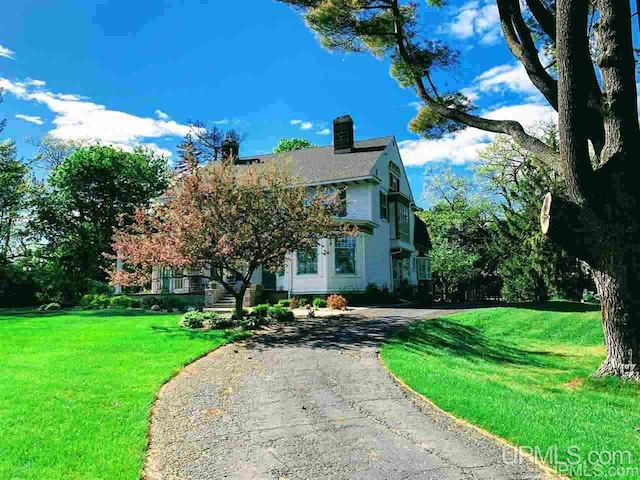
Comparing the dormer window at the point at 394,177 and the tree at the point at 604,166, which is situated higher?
the dormer window at the point at 394,177

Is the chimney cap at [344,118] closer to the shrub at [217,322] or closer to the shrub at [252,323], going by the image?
the shrub at [252,323]

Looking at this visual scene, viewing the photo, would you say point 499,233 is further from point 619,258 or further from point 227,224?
point 227,224

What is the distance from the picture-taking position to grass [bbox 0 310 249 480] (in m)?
3.99

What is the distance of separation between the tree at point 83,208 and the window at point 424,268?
2008 cm

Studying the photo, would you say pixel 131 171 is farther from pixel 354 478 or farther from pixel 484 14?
pixel 354 478

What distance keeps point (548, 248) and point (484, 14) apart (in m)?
9.18

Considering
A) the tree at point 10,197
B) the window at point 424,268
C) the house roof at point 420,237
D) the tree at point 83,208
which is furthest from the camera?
the window at point 424,268

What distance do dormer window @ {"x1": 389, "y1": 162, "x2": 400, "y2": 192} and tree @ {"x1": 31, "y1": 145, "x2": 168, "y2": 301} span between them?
15345 mm

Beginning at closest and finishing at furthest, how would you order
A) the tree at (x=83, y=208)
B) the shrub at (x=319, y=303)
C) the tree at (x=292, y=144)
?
the shrub at (x=319, y=303)
the tree at (x=83, y=208)
the tree at (x=292, y=144)

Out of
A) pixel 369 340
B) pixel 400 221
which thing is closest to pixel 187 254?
pixel 369 340

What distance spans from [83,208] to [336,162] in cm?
1580

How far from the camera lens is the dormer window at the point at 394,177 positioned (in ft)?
86.5

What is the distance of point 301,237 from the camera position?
13.2 metres

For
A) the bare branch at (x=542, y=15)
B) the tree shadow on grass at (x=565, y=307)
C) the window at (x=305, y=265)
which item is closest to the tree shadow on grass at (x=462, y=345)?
the tree shadow on grass at (x=565, y=307)
